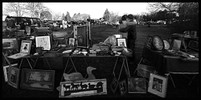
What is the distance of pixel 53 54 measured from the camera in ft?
9.04

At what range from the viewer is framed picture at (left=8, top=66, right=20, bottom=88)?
2.79 metres

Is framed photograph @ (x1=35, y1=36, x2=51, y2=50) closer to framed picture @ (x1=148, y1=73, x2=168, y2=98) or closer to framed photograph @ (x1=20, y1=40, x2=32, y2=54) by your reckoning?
framed photograph @ (x1=20, y1=40, x2=32, y2=54)

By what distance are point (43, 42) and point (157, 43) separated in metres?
2.83

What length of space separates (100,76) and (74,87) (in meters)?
1.17

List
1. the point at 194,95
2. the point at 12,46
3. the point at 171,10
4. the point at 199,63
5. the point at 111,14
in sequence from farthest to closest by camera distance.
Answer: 1. the point at 111,14
2. the point at 171,10
3. the point at 12,46
4. the point at 194,95
5. the point at 199,63

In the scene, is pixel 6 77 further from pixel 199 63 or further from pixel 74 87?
pixel 199 63

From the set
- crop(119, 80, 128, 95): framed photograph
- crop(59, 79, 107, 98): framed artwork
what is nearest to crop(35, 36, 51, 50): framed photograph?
crop(59, 79, 107, 98): framed artwork

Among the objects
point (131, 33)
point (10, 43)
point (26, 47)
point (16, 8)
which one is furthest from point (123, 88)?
point (16, 8)

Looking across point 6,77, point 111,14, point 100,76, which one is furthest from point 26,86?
point 111,14

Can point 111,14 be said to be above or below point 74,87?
above

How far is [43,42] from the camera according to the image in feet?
11.1

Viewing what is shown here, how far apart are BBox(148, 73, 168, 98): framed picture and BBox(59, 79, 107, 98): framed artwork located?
98cm

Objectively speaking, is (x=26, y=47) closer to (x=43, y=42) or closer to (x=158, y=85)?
(x=43, y=42)

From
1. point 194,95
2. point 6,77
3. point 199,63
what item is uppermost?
point 199,63
